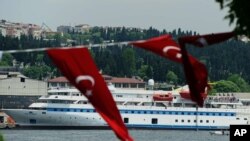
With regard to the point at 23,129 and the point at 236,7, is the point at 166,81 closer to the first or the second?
the point at 23,129

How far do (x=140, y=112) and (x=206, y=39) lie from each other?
96518mm

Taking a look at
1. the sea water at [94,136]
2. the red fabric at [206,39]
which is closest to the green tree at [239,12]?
the red fabric at [206,39]

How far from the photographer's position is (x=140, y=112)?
11581 centimetres

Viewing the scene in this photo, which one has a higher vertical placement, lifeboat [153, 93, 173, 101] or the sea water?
lifeboat [153, 93, 173, 101]

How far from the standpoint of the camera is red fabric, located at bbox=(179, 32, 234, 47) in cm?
1914

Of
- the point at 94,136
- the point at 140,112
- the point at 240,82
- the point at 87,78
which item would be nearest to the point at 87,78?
the point at 87,78

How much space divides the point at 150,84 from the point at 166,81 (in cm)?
2999

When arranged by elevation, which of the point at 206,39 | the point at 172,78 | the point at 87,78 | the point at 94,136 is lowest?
the point at 94,136

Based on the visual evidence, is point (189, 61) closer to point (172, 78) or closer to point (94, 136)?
point (94, 136)

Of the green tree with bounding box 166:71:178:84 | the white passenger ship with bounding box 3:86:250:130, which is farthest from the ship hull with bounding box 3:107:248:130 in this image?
the green tree with bounding box 166:71:178:84

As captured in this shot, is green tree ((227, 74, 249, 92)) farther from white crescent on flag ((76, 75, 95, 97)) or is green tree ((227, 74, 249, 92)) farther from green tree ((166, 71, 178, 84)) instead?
white crescent on flag ((76, 75, 95, 97))

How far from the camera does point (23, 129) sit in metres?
109

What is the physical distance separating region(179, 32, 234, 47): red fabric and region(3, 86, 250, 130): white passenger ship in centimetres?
9074

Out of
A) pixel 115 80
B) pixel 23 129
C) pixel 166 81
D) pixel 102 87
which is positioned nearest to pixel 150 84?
pixel 115 80
